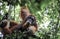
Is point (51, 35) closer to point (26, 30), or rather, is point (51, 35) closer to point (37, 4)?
point (26, 30)

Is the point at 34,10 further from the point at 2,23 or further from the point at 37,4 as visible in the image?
the point at 2,23

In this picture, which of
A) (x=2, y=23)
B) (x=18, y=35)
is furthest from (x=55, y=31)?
(x=2, y=23)

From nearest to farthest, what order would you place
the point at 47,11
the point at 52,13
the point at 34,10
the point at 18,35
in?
the point at 34,10
the point at 18,35
the point at 52,13
the point at 47,11

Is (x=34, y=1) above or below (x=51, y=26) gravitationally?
above

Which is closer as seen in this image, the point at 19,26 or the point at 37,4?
the point at 37,4

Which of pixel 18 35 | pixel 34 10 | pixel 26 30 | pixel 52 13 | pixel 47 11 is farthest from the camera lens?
pixel 47 11

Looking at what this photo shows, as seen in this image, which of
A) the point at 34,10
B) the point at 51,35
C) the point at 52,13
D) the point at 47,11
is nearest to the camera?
Result: the point at 34,10

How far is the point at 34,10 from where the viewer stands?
80cm

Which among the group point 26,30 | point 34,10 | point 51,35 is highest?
point 34,10

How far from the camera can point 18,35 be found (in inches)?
84.0

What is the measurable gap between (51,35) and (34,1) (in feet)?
6.05

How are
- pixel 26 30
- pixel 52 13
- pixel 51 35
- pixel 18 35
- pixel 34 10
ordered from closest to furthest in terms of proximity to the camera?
pixel 34 10 → pixel 26 30 → pixel 18 35 → pixel 51 35 → pixel 52 13

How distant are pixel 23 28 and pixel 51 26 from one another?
1138mm

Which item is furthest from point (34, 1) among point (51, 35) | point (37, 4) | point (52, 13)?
point (52, 13)
